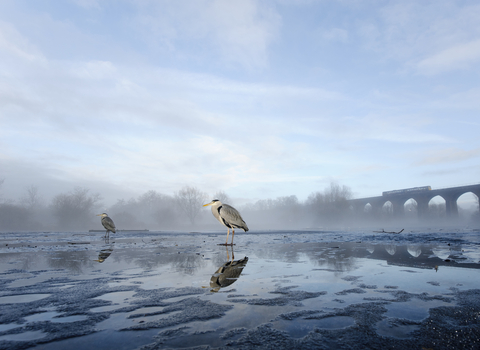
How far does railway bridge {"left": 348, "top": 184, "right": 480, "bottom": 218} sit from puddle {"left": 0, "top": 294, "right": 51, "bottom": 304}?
262 feet

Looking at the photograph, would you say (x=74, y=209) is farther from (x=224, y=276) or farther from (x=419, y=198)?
(x=419, y=198)

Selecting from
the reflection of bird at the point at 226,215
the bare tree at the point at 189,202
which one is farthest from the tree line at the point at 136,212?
the reflection of bird at the point at 226,215

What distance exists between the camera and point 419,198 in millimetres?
72938

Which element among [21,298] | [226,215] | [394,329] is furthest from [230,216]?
[394,329]

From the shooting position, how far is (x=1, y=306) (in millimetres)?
2703

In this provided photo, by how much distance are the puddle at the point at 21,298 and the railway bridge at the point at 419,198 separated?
79.9 m

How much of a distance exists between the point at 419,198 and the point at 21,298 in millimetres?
89167

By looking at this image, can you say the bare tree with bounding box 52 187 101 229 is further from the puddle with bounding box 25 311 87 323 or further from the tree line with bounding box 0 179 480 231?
the puddle with bounding box 25 311 87 323

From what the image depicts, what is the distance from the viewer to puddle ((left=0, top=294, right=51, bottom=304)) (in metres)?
2.91

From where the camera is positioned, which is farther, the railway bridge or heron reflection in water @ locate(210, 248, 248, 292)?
the railway bridge

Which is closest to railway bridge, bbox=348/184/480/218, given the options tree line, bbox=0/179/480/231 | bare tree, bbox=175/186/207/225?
tree line, bbox=0/179/480/231

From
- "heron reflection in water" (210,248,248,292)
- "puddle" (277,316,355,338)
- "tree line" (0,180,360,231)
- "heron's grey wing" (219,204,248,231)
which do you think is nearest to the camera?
"puddle" (277,316,355,338)

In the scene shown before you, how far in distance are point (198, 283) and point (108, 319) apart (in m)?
1.52

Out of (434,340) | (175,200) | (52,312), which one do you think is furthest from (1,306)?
(175,200)
